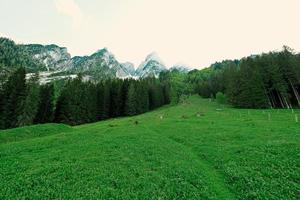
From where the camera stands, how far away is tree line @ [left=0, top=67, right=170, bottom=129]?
210ft

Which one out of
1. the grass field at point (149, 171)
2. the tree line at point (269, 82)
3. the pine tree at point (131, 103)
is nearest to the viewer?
the grass field at point (149, 171)

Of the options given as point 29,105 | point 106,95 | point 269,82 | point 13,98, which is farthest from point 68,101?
point 269,82

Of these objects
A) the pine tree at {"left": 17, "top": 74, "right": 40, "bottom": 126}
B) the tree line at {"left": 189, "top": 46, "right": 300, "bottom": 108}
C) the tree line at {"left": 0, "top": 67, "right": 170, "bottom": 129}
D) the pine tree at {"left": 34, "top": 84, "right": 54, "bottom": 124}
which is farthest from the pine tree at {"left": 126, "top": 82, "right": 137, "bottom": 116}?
the tree line at {"left": 189, "top": 46, "right": 300, "bottom": 108}

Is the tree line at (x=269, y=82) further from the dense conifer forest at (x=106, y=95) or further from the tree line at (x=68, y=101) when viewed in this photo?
the tree line at (x=68, y=101)

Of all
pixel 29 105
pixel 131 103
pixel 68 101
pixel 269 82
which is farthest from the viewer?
pixel 131 103

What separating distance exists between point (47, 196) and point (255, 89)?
260ft

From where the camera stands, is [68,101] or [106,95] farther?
[106,95]

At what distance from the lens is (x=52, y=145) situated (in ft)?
75.7

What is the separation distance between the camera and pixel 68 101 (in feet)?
263

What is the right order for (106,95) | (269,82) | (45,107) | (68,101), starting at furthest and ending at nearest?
(106,95) < (68,101) < (269,82) < (45,107)

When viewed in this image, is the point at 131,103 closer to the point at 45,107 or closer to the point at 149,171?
the point at 45,107

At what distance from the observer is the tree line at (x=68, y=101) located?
64062 mm

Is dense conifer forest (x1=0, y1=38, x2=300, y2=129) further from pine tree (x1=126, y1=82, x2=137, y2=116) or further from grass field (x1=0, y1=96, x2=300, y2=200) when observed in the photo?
grass field (x1=0, y1=96, x2=300, y2=200)

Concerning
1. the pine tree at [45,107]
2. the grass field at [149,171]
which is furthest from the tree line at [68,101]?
the grass field at [149,171]
